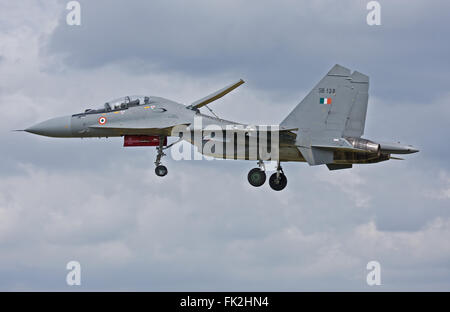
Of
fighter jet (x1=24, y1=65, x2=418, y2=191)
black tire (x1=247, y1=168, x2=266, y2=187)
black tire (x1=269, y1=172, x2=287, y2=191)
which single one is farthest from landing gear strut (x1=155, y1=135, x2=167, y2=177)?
black tire (x1=269, y1=172, x2=287, y2=191)

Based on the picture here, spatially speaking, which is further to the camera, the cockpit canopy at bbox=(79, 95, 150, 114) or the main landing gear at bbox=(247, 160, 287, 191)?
the cockpit canopy at bbox=(79, 95, 150, 114)

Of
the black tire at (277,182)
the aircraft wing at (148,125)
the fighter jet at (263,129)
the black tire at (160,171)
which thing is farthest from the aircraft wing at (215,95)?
the black tire at (277,182)

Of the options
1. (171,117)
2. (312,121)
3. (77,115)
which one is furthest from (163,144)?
(312,121)

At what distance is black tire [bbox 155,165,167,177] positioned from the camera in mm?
43000

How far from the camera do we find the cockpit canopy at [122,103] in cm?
4331

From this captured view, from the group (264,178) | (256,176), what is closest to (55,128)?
(256,176)

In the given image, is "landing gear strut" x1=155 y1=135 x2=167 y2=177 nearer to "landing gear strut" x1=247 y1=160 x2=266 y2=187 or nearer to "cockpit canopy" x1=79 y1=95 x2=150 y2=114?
"cockpit canopy" x1=79 y1=95 x2=150 y2=114

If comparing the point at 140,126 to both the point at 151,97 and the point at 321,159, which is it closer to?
the point at 151,97

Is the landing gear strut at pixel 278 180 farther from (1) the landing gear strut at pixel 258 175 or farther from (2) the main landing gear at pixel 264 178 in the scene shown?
(1) the landing gear strut at pixel 258 175

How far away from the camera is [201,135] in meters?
42.2

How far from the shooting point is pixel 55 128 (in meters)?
43.6

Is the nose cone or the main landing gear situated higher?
the nose cone

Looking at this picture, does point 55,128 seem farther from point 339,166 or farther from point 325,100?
point 339,166

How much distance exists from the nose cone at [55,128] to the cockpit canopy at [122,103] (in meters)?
1.07
